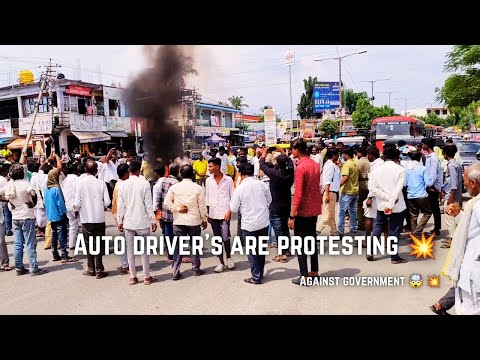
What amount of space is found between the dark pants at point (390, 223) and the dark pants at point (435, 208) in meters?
1.64

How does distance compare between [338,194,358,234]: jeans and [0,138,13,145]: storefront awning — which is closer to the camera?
[338,194,358,234]: jeans

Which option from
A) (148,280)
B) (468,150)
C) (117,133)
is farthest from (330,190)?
(117,133)

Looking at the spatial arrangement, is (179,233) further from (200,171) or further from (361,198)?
(200,171)

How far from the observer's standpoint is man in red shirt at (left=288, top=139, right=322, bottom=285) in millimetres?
4902

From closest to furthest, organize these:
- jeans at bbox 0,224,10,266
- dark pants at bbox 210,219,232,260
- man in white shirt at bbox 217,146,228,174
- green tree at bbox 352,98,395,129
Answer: dark pants at bbox 210,219,232,260 < jeans at bbox 0,224,10,266 < man in white shirt at bbox 217,146,228,174 < green tree at bbox 352,98,395,129

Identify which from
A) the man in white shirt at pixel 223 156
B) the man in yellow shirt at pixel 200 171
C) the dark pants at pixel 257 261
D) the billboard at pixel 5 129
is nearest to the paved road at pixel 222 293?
the dark pants at pixel 257 261

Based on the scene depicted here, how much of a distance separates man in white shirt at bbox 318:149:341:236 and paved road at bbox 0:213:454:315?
1.15m

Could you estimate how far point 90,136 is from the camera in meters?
24.2

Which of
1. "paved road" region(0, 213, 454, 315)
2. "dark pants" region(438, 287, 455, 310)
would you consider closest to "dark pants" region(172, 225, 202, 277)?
"paved road" region(0, 213, 454, 315)

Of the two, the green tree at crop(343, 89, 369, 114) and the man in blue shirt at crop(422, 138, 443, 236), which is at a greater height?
the green tree at crop(343, 89, 369, 114)

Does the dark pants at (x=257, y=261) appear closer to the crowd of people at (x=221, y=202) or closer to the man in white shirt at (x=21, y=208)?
the crowd of people at (x=221, y=202)

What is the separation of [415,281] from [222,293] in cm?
239

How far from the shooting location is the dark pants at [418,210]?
6625mm

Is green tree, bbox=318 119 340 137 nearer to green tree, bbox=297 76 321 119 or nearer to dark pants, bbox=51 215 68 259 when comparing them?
green tree, bbox=297 76 321 119
